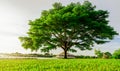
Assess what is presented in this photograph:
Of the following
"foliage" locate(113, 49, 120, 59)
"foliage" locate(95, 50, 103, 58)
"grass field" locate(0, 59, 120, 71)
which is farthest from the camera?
"foliage" locate(95, 50, 103, 58)

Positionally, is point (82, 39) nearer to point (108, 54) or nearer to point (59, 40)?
point (59, 40)

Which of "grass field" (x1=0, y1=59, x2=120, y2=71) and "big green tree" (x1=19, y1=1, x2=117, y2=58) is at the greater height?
"big green tree" (x1=19, y1=1, x2=117, y2=58)

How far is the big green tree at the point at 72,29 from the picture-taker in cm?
3866

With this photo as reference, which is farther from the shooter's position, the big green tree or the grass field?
the big green tree

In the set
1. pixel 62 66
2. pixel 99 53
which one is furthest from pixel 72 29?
pixel 62 66

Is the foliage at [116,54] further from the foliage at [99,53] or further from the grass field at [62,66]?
the grass field at [62,66]

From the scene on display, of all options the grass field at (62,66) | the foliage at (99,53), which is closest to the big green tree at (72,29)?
the foliage at (99,53)

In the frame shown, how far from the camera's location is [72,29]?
3953 cm

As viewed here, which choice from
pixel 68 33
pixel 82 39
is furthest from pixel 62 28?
pixel 82 39

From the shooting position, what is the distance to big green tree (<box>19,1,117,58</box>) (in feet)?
127

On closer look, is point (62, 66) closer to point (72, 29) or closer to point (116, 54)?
point (116, 54)

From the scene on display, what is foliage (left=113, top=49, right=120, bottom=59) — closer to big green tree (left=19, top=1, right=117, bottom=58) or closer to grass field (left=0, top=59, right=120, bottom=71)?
big green tree (left=19, top=1, right=117, bottom=58)

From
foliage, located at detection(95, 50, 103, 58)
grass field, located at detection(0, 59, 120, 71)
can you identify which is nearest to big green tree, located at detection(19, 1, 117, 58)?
foliage, located at detection(95, 50, 103, 58)

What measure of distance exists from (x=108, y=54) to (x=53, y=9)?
11.4 m
